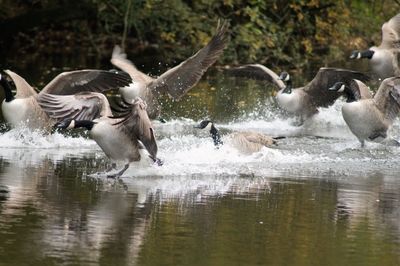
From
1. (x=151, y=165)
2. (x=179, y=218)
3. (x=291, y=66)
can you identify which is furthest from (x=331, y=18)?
(x=179, y=218)

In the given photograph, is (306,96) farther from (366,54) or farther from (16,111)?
(16,111)

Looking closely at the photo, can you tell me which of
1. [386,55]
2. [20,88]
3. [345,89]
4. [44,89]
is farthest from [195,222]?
[386,55]

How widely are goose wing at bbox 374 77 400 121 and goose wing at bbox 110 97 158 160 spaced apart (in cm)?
492

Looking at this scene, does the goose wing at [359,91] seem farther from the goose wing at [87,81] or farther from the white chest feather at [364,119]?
the goose wing at [87,81]

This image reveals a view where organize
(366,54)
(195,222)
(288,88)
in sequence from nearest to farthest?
(195,222) → (366,54) → (288,88)

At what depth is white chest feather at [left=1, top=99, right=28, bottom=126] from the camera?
14484mm

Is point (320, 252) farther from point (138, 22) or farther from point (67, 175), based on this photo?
point (138, 22)

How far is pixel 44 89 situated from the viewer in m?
14.7

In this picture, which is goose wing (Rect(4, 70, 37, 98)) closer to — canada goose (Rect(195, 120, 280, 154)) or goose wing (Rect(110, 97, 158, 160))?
canada goose (Rect(195, 120, 280, 154))

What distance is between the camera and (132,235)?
328 inches

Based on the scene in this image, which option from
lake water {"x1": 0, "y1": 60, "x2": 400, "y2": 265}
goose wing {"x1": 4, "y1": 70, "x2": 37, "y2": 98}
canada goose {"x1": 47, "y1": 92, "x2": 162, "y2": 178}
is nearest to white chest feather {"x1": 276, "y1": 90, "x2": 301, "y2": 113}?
lake water {"x1": 0, "y1": 60, "x2": 400, "y2": 265}

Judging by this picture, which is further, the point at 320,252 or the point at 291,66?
the point at 291,66

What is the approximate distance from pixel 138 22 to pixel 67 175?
13939 mm

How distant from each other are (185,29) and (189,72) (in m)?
8.85
